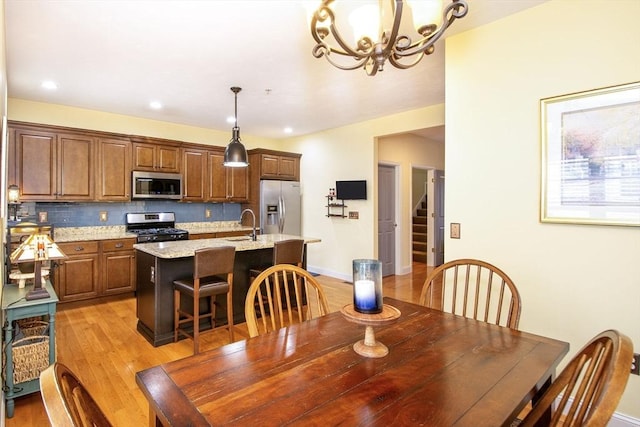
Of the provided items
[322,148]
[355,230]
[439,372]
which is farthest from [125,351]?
[322,148]

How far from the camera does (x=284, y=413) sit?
905 mm

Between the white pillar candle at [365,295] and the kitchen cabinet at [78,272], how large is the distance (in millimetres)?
4265

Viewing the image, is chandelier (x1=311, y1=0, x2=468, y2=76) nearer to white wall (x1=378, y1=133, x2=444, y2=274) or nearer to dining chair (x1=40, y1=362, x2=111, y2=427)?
dining chair (x1=40, y1=362, x2=111, y2=427)

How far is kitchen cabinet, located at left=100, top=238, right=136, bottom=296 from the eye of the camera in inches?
170

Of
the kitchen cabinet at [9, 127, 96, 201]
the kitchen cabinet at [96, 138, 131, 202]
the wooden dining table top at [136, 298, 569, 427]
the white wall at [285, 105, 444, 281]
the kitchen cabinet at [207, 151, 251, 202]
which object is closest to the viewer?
the wooden dining table top at [136, 298, 569, 427]

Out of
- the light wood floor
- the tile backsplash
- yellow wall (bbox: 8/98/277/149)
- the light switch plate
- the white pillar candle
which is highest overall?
yellow wall (bbox: 8/98/277/149)

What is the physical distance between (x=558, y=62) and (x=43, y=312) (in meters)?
3.63

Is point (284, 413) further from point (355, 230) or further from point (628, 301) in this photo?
point (355, 230)

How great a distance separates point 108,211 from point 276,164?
2.77m

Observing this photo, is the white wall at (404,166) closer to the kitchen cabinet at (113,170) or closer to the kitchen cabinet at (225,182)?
the kitchen cabinet at (225,182)

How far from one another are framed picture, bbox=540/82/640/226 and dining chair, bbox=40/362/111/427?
2421mm

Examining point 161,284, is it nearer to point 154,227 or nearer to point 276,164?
point 154,227

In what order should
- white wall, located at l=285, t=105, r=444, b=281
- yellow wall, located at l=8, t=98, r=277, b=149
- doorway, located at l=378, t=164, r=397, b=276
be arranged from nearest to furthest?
yellow wall, located at l=8, t=98, r=277, b=149 → white wall, located at l=285, t=105, r=444, b=281 → doorway, located at l=378, t=164, r=397, b=276

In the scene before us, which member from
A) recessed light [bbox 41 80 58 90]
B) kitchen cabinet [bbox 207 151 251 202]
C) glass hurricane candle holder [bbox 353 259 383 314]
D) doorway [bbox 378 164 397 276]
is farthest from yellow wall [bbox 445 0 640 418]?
kitchen cabinet [bbox 207 151 251 202]
